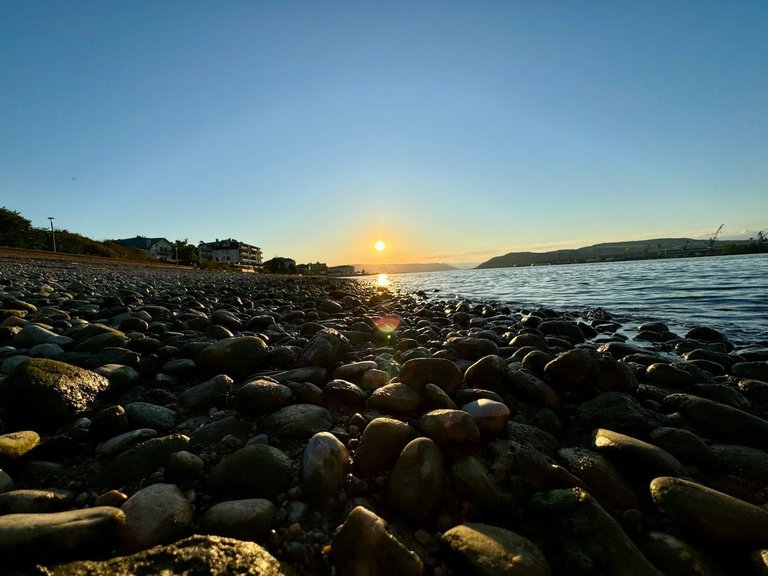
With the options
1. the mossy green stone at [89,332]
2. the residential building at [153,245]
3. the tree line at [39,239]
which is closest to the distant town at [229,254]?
the residential building at [153,245]

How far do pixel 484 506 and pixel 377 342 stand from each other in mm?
3884

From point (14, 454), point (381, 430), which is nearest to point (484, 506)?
point (381, 430)

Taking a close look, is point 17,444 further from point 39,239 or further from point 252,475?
point 39,239

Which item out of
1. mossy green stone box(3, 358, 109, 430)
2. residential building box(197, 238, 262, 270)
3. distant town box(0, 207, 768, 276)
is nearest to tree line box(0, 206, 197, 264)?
distant town box(0, 207, 768, 276)

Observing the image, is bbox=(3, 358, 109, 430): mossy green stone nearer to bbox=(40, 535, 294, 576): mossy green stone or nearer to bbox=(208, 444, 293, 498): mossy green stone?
bbox=(208, 444, 293, 498): mossy green stone

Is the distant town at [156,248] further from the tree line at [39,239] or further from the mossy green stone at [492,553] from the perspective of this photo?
the mossy green stone at [492,553]

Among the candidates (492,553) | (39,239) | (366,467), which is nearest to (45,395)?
(366,467)

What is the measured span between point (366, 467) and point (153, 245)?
97.4 m

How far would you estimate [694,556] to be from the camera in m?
1.45

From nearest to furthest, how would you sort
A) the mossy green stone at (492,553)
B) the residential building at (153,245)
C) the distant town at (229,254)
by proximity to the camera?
the mossy green stone at (492,553)
the distant town at (229,254)
the residential building at (153,245)

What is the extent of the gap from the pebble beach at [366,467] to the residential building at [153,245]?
90821 millimetres

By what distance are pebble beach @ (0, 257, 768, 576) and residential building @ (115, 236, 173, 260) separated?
298 ft

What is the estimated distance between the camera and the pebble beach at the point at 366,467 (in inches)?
53.3

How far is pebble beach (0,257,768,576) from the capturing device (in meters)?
1.35
